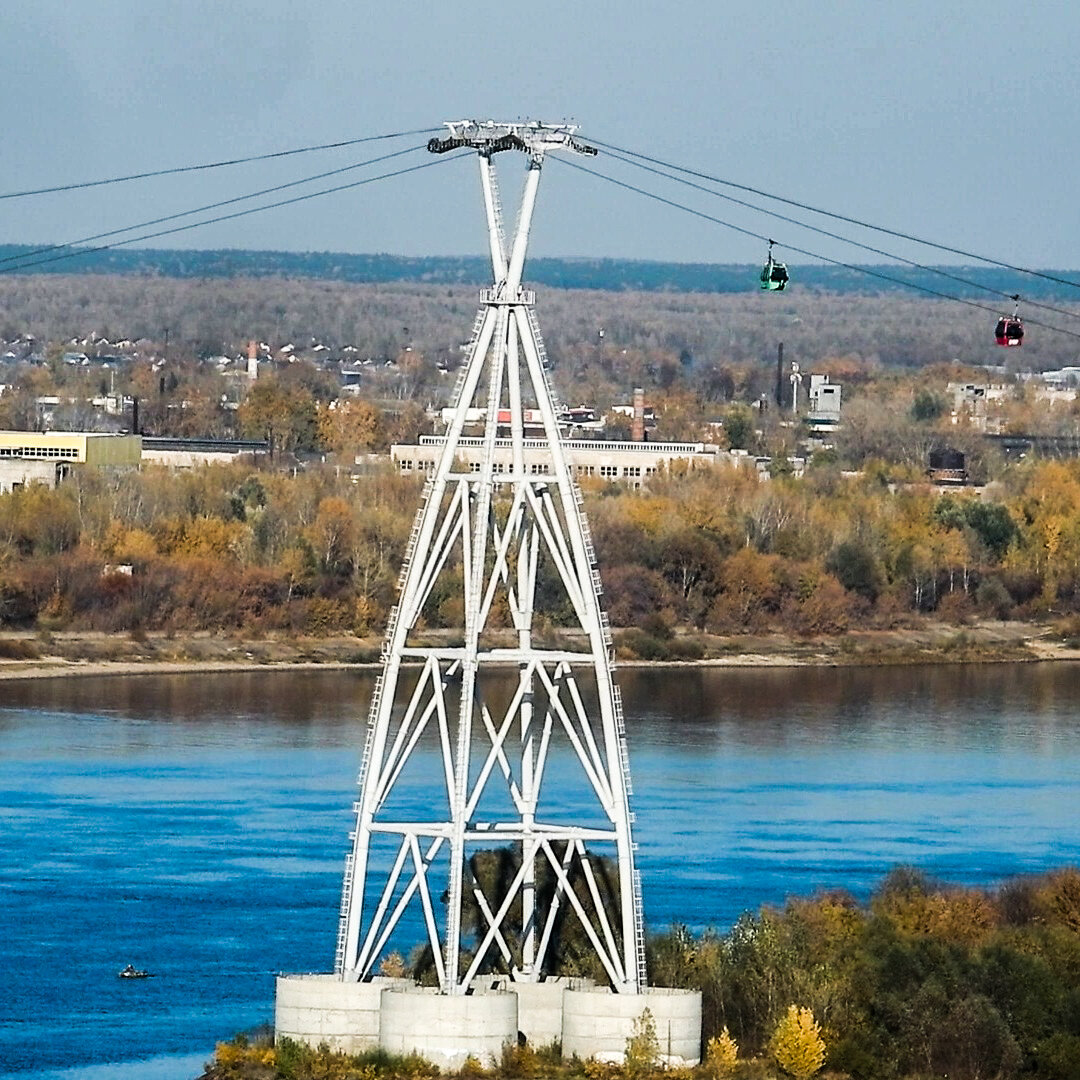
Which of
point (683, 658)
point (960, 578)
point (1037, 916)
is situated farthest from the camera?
point (960, 578)

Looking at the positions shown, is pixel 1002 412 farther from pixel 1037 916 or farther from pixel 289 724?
pixel 1037 916

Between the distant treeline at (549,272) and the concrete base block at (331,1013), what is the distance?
121710 mm

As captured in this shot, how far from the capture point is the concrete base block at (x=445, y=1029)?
1798 cm

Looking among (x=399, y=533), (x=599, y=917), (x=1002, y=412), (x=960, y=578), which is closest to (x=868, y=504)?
(x=960, y=578)

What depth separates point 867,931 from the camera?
21266mm

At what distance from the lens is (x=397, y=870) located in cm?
1891

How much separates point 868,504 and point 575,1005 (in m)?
46.9

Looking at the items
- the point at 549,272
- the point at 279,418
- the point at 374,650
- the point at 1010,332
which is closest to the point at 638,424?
the point at 279,418

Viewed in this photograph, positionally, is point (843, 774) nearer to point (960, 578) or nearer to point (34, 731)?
point (34, 731)

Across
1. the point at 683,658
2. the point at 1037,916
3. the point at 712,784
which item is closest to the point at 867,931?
the point at 1037,916

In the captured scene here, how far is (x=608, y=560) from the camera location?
57719 mm

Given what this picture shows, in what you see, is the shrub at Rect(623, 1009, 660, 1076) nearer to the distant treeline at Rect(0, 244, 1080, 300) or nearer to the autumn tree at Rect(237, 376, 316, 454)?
the autumn tree at Rect(237, 376, 316, 454)

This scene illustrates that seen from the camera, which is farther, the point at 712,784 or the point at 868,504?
the point at 868,504

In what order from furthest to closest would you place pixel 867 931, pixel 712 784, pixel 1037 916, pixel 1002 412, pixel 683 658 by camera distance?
1. pixel 1002 412
2. pixel 683 658
3. pixel 712 784
4. pixel 1037 916
5. pixel 867 931
